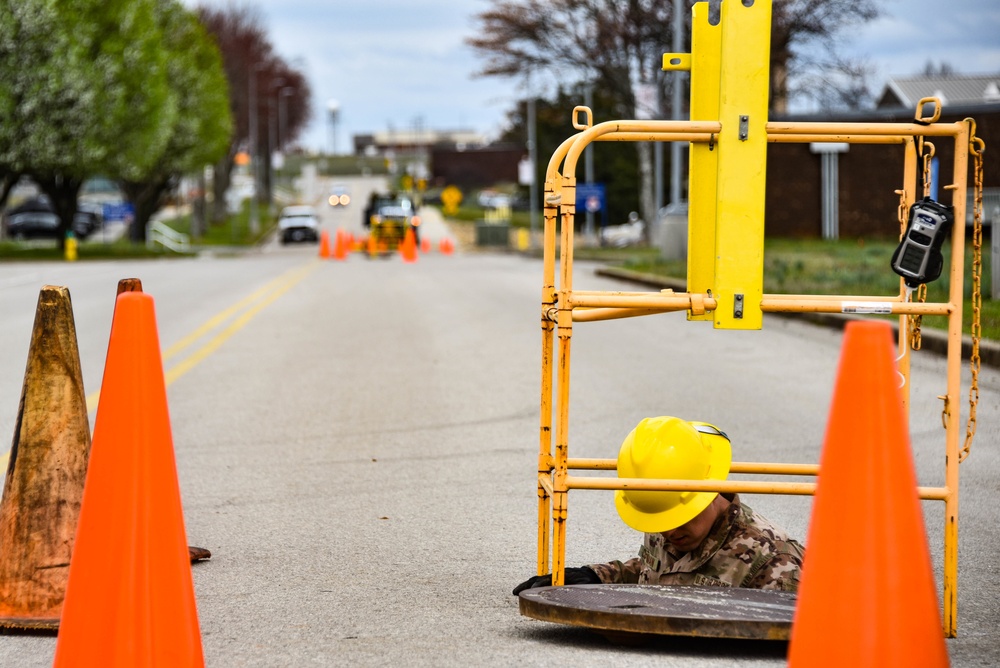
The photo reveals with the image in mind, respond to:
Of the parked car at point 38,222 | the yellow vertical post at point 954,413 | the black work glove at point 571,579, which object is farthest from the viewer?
the parked car at point 38,222

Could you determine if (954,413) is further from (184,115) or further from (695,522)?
(184,115)

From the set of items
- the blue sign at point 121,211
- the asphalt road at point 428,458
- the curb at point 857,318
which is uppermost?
the blue sign at point 121,211

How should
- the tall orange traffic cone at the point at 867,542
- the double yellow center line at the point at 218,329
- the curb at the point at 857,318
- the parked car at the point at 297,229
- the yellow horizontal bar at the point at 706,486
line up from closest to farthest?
the tall orange traffic cone at the point at 867,542 → the yellow horizontal bar at the point at 706,486 → the curb at the point at 857,318 → the double yellow center line at the point at 218,329 → the parked car at the point at 297,229

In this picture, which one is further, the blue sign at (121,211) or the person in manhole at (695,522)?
the blue sign at (121,211)

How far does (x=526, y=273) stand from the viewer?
2961cm

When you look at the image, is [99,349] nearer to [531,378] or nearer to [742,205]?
[531,378]

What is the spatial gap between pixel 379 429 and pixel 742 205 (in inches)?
184

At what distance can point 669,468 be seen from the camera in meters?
4.28

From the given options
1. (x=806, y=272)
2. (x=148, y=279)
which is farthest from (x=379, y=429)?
(x=148, y=279)

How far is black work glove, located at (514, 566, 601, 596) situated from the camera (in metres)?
4.51

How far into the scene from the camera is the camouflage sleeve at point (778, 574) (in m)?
4.40

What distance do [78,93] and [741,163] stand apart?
39505 millimetres

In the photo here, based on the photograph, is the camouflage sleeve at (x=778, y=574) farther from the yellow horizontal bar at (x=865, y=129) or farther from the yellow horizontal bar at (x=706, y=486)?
the yellow horizontal bar at (x=865, y=129)

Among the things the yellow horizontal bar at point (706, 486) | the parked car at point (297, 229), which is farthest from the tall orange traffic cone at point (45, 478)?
the parked car at point (297, 229)
